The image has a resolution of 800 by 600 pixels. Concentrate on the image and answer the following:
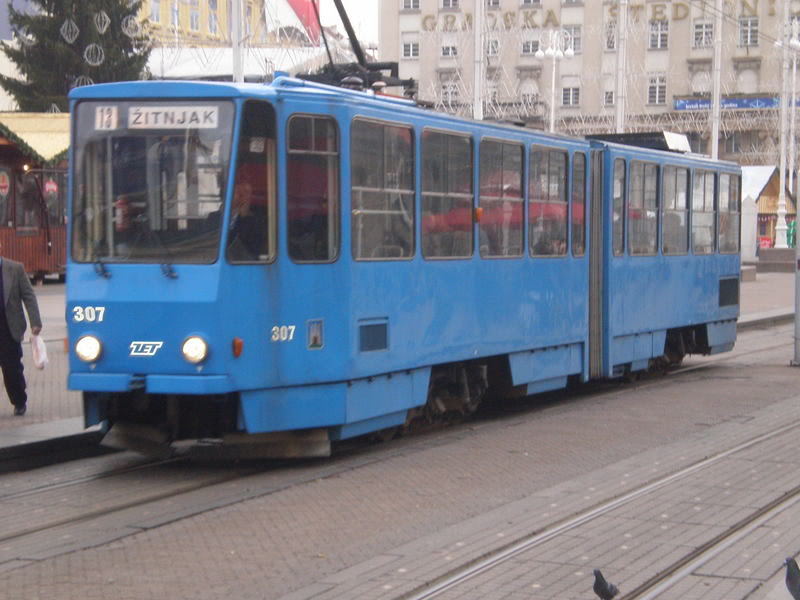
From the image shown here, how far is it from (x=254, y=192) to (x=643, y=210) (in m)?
7.88

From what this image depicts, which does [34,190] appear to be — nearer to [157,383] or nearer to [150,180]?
[150,180]

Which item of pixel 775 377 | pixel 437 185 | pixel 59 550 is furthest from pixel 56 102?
pixel 59 550

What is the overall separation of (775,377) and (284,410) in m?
10.0

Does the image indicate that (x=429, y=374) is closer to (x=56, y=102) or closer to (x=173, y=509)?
(x=173, y=509)

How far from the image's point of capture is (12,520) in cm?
888

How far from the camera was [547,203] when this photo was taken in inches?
572

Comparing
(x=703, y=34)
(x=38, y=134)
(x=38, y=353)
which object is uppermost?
(x=703, y=34)

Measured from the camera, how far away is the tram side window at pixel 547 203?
14.2m

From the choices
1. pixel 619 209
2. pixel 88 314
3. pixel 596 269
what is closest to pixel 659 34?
pixel 619 209

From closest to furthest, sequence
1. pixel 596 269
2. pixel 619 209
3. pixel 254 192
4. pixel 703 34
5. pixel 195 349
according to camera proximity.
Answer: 1. pixel 195 349
2. pixel 254 192
3. pixel 596 269
4. pixel 619 209
5. pixel 703 34

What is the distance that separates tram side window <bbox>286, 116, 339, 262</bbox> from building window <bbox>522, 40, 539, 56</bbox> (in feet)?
208

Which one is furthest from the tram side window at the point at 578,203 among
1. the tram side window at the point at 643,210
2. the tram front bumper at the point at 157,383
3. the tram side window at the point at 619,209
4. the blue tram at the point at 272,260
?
the tram front bumper at the point at 157,383

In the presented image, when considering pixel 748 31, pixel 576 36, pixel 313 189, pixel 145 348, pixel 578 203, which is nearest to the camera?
pixel 145 348

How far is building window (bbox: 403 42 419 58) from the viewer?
70.3 meters
